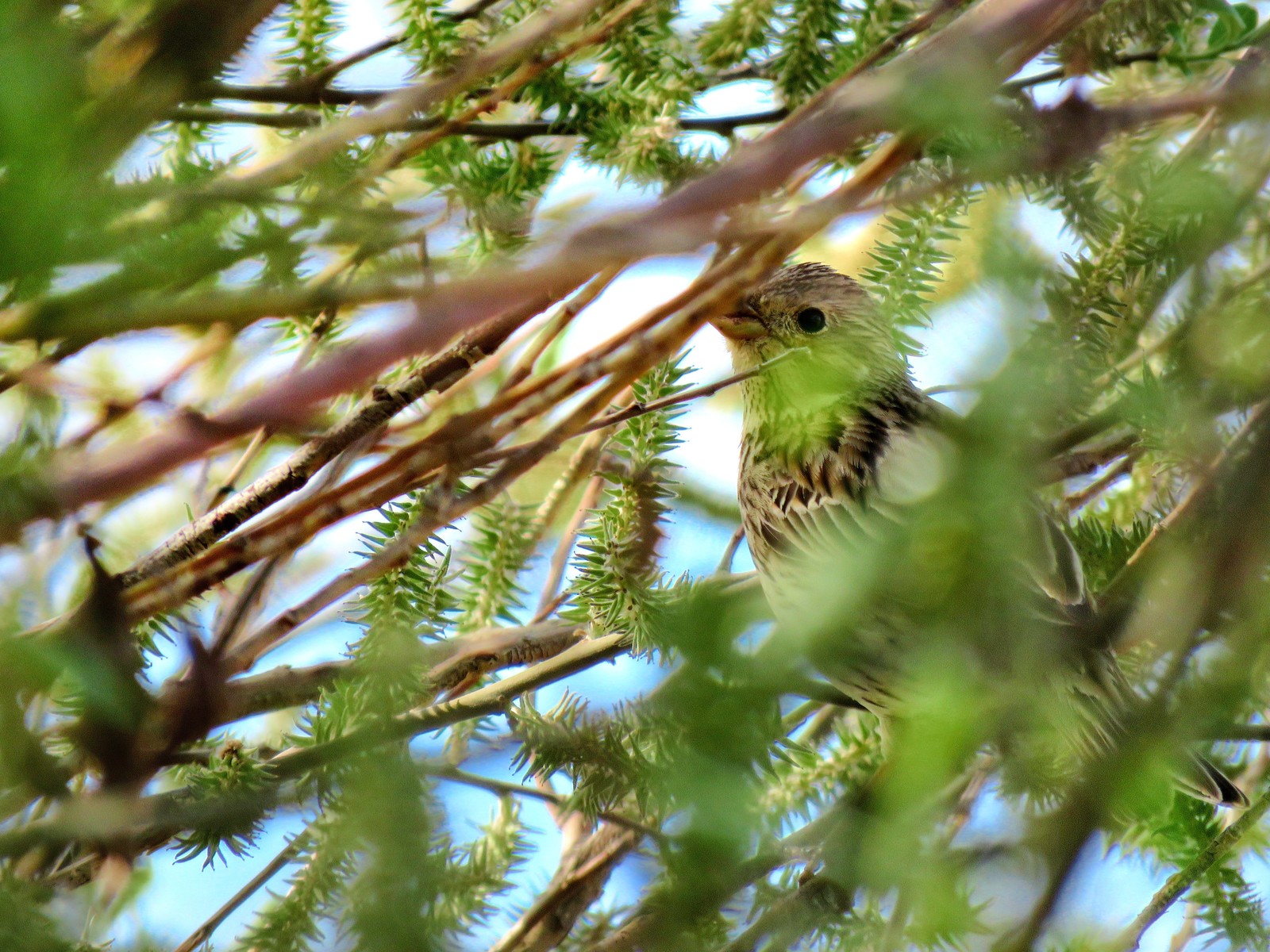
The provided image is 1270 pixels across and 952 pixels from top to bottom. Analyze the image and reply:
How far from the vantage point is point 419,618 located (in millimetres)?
1798

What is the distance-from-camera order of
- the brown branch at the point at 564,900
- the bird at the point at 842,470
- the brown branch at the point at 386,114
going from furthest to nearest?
the brown branch at the point at 564,900 → the bird at the point at 842,470 → the brown branch at the point at 386,114

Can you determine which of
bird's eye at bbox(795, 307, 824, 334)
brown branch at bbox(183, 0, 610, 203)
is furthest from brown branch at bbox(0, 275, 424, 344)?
bird's eye at bbox(795, 307, 824, 334)

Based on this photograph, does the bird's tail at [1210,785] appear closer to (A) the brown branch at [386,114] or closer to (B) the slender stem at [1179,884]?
(B) the slender stem at [1179,884]

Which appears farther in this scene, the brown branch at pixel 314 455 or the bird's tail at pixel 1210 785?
the bird's tail at pixel 1210 785

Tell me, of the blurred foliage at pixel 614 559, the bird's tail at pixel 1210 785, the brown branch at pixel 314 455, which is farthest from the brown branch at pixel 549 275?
the bird's tail at pixel 1210 785

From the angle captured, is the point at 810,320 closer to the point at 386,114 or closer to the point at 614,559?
the point at 614,559

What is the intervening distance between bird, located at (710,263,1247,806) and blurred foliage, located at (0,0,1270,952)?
0.22 feet

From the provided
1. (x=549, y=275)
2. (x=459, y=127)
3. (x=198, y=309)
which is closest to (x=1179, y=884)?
(x=549, y=275)

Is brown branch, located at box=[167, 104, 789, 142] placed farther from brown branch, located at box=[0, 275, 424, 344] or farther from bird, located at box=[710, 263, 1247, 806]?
brown branch, located at box=[0, 275, 424, 344]

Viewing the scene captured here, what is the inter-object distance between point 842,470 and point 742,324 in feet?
1.89

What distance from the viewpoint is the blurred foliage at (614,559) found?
1034 mm

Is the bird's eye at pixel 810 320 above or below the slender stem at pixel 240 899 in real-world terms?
above

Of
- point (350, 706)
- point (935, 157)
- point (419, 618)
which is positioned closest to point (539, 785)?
point (419, 618)

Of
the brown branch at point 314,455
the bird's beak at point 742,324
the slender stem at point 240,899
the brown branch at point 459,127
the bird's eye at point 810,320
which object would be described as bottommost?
the slender stem at point 240,899
